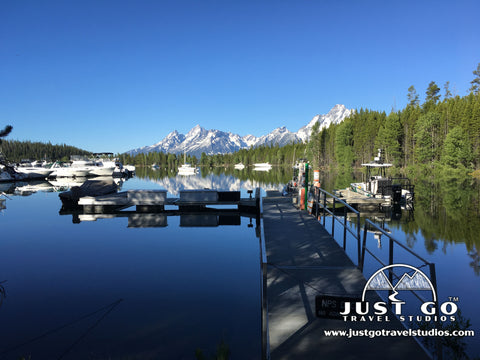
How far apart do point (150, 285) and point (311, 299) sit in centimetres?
639

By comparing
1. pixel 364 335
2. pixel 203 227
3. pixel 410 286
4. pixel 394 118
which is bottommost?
pixel 203 227

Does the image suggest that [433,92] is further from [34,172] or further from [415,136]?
[34,172]

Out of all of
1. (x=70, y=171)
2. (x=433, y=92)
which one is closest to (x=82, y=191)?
(x=70, y=171)

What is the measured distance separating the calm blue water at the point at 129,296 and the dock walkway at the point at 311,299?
1.43 metres

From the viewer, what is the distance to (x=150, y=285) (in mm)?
10648

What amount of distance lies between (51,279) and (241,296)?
7.73 m

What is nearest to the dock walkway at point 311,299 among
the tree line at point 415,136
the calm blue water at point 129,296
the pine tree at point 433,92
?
the calm blue water at point 129,296

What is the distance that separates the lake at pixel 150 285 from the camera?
720 centimetres

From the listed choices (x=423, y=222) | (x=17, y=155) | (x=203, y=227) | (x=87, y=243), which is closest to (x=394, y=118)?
(x=423, y=222)

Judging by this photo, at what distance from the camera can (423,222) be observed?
20.8 m

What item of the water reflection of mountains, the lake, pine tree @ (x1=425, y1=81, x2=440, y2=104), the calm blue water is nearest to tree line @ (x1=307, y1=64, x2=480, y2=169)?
pine tree @ (x1=425, y1=81, x2=440, y2=104)

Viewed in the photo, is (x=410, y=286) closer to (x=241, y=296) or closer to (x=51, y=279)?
(x=241, y=296)

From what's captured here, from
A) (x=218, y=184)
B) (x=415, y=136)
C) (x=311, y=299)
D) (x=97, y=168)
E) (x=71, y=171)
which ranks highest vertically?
(x=415, y=136)

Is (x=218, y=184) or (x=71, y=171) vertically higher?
(x=71, y=171)
